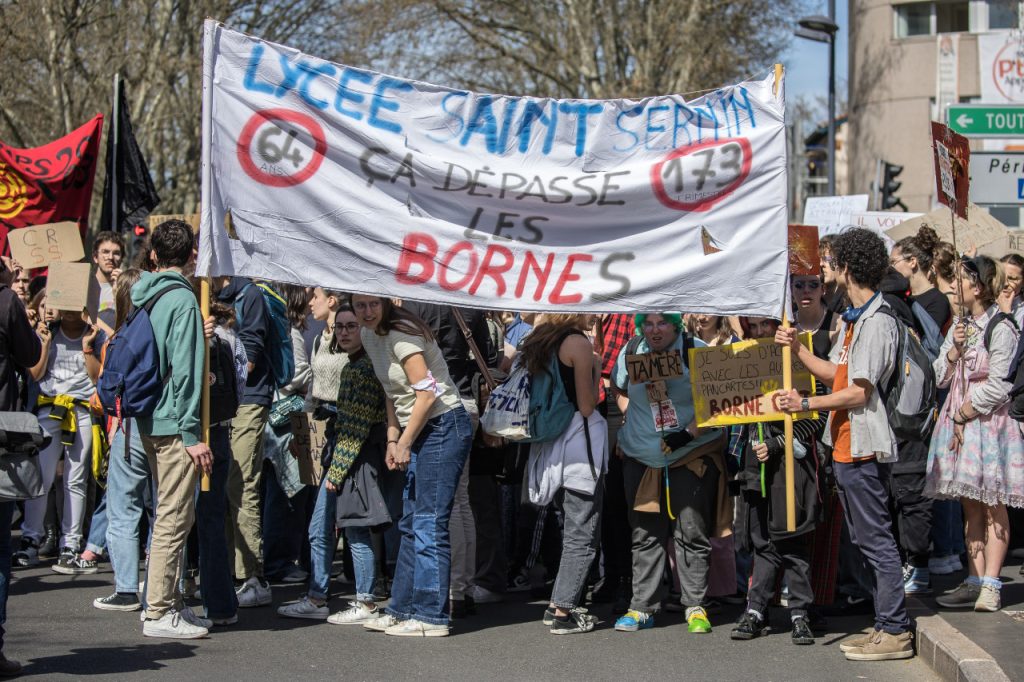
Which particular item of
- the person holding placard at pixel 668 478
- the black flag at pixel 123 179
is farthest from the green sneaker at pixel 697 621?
the black flag at pixel 123 179

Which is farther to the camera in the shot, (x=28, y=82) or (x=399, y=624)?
(x=28, y=82)

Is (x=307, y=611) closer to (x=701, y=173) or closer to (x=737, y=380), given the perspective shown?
(x=737, y=380)

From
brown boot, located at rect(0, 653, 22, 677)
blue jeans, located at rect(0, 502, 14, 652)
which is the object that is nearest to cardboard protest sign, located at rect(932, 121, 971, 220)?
blue jeans, located at rect(0, 502, 14, 652)

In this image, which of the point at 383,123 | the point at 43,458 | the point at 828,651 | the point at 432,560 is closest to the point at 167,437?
the point at 432,560

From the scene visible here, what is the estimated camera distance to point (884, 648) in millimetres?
6996

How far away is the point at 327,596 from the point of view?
823 cm

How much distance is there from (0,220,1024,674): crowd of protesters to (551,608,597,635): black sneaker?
0.04 ft

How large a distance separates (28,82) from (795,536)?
23.9 metres

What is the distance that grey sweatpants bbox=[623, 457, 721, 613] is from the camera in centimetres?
770

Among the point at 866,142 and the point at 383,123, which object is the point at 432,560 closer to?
the point at 383,123

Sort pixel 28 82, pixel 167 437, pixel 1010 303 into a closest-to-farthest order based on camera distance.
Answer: pixel 167 437 < pixel 1010 303 < pixel 28 82

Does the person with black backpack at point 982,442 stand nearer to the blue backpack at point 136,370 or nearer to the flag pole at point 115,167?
the blue backpack at point 136,370

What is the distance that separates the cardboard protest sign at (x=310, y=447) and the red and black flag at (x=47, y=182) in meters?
3.91

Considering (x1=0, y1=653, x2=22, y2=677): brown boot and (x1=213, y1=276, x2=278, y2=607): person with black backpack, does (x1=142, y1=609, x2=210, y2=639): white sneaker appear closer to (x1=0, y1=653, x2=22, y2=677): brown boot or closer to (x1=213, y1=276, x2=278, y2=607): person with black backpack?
(x1=0, y1=653, x2=22, y2=677): brown boot
